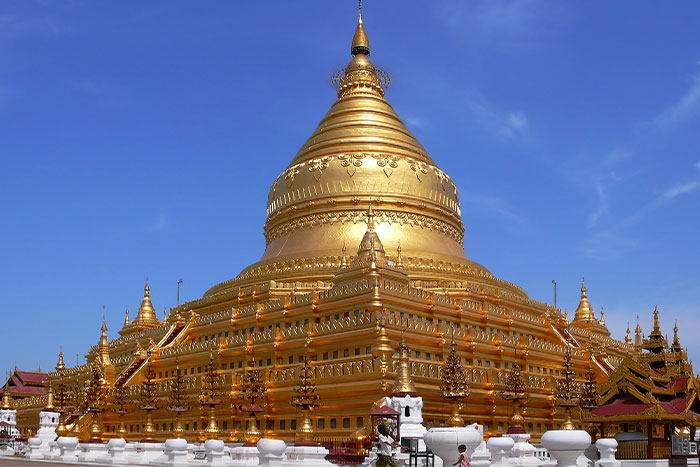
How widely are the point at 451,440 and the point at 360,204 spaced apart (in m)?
30.8

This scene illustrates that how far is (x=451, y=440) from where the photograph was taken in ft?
48.5

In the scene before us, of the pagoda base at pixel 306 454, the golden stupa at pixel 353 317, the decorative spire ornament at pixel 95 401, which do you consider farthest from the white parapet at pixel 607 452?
the decorative spire ornament at pixel 95 401

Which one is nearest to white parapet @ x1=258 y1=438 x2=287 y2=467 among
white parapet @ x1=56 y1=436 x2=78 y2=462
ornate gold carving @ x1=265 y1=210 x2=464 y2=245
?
white parapet @ x1=56 y1=436 x2=78 y2=462

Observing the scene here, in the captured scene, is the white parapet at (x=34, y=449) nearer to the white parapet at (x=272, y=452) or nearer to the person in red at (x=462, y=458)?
the white parapet at (x=272, y=452)

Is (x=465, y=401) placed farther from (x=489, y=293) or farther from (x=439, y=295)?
(x=489, y=293)

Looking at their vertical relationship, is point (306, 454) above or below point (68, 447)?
above

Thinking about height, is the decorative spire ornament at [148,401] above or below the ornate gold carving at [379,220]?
below

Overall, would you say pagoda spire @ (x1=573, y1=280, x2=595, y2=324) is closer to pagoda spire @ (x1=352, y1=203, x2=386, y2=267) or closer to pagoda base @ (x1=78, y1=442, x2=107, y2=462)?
pagoda spire @ (x1=352, y1=203, x2=386, y2=267)

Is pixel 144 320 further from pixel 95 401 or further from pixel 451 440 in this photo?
pixel 451 440

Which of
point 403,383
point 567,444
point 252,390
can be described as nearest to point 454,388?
point 403,383

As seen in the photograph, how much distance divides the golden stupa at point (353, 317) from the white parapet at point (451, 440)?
11.2 metres

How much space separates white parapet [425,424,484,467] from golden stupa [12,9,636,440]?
36.7 feet

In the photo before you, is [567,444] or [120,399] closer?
[567,444]

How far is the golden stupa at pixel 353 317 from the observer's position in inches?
1278
